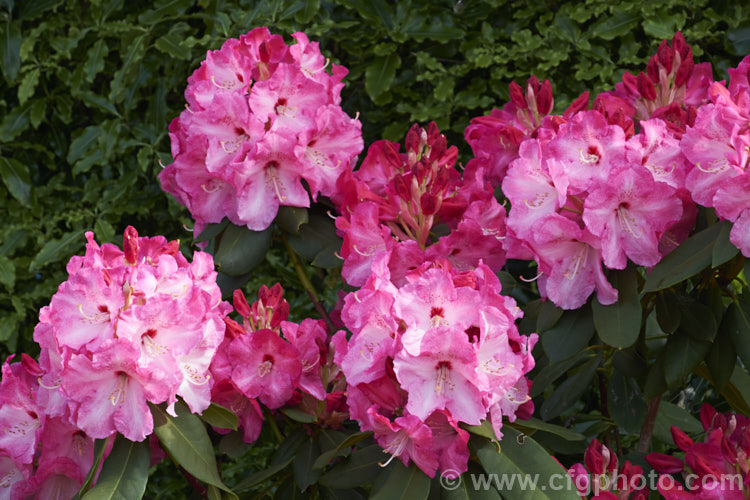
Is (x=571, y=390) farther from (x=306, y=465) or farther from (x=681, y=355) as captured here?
(x=306, y=465)

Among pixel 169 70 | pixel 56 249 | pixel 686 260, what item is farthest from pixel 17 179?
pixel 686 260

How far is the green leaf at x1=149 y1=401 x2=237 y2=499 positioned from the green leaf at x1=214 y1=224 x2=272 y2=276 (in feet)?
0.97

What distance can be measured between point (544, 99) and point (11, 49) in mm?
1876

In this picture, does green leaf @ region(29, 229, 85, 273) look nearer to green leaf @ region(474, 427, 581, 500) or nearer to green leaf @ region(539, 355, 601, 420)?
green leaf @ region(539, 355, 601, 420)

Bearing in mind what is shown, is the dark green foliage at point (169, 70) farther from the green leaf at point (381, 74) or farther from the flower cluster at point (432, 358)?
the flower cluster at point (432, 358)

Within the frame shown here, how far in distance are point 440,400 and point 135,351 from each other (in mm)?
374

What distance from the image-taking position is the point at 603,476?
1.16 meters

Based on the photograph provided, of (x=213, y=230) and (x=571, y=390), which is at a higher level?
(x=213, y=230)

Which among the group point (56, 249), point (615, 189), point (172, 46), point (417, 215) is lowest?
point (56, 249)

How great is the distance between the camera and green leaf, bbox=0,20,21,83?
2563 millimetres

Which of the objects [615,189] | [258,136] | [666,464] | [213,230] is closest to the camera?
Result: [615,189]

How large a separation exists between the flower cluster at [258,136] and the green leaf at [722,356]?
0.64 metres

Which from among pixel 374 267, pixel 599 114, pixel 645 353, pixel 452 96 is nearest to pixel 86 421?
pixel 374 267

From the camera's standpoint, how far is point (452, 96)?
2.33 m
